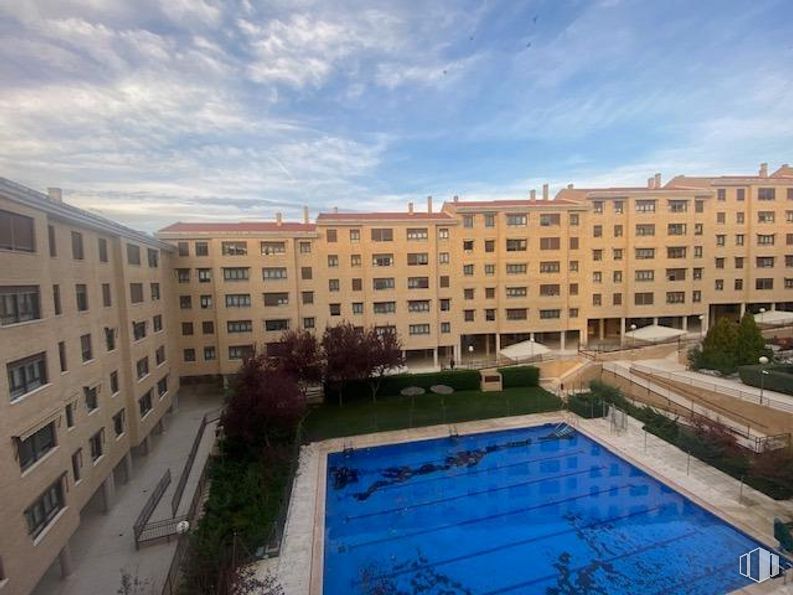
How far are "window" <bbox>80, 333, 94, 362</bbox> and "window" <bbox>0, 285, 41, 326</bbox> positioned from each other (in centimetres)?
368

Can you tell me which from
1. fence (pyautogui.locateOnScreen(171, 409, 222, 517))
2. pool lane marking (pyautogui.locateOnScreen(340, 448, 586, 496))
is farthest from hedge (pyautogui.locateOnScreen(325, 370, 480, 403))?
pool lane marking (pyautogui.locateOnScreen(340, 448, 586, 496))

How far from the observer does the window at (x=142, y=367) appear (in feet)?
69.1

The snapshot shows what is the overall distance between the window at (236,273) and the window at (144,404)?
35.4 feet

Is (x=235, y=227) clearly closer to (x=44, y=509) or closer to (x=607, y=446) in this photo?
(x=44, y=509)

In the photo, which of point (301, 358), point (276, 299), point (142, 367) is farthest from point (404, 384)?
point (142, 367)

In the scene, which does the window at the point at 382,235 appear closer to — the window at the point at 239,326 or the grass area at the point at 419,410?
the window at the point at 239,326

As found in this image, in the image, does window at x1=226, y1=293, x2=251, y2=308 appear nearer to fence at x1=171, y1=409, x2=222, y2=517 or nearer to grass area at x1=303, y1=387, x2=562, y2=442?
fence at x1=171, y1=409, x2=222, y2=517

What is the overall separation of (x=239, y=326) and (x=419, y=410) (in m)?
14.9

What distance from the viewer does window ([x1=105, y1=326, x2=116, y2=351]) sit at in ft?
58.9

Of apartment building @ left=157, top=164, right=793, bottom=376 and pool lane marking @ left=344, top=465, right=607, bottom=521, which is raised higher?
apartment building @ left=157, top=164, right=793, bottom=376

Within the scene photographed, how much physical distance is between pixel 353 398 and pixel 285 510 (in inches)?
518

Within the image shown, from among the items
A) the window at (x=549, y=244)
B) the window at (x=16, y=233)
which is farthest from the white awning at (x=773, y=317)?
the window at (x=16, y=233)

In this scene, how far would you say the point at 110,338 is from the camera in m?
18.4

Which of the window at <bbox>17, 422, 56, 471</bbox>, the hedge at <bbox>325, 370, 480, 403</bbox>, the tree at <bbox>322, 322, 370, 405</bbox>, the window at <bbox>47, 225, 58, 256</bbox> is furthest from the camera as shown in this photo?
the hedge at <bbox>325, 370, 480, 403</bbox>
